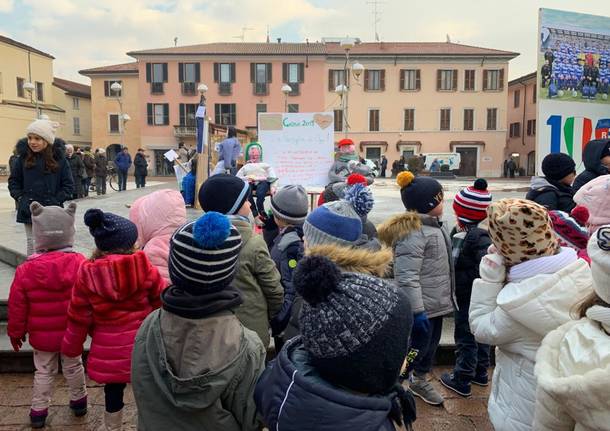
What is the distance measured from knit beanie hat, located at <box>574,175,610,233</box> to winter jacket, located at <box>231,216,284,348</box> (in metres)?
1.83

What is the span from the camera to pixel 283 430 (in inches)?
55.1

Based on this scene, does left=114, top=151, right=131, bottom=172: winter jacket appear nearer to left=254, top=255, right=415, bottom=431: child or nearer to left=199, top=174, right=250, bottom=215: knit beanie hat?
left=199, top=174, right=250, bottom=215: knit beanie hat

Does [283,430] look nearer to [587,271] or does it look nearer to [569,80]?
[587,271]

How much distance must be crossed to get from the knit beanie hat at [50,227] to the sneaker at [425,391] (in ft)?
7.54

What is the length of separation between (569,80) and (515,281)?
4.52 metres

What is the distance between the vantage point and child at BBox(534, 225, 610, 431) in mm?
1368

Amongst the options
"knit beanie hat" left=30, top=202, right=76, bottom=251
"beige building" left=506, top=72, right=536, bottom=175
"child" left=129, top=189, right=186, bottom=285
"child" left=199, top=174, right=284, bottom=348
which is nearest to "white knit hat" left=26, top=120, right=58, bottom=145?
"knit beanie hat" left=30, top=202, right=76, bottom=251

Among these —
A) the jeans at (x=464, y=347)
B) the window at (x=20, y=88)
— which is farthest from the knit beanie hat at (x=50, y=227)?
the window at (x=20, y=88)

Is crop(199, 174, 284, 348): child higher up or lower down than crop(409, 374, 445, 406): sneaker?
higher up

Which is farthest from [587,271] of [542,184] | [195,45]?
[195,45]

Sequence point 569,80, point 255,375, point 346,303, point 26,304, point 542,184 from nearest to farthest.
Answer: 1. point 346,303
2. point 255,375
3. point 26,304
4. point 542,184
5. point 569,80

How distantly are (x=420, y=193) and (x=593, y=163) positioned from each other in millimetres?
2138

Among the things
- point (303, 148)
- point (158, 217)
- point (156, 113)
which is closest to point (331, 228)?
point (158, 217)

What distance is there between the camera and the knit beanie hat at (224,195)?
2834mm
